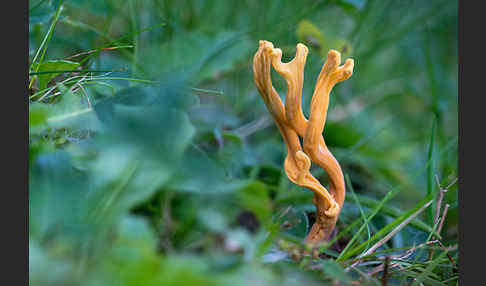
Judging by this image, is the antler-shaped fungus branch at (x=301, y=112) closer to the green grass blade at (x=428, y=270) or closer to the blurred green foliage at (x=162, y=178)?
the blurred green foliage at (x=162, y=178)

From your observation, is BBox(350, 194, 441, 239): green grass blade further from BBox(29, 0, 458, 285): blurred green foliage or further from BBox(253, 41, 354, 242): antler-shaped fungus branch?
BBox(253, 41, 354, 242): antler-shaped fungus branch

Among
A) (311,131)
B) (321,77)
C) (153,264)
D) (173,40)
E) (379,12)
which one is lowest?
(153,264)

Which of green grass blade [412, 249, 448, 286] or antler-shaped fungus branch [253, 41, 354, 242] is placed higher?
antler-shaped fungus branch [253, 41, 354, 242]

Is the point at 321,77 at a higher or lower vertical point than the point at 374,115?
higher

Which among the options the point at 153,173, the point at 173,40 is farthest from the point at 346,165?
the point at 153,173

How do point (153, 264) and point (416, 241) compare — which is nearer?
point (153, 264)

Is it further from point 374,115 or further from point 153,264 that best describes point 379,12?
point 153,264

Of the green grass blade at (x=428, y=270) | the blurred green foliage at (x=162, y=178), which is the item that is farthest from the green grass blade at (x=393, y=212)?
the green grass blade at (x=428, y=270)

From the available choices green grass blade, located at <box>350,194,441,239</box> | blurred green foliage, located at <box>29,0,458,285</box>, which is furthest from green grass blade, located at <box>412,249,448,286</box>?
green grass blade, located at <box>350,194,441,239</box>
